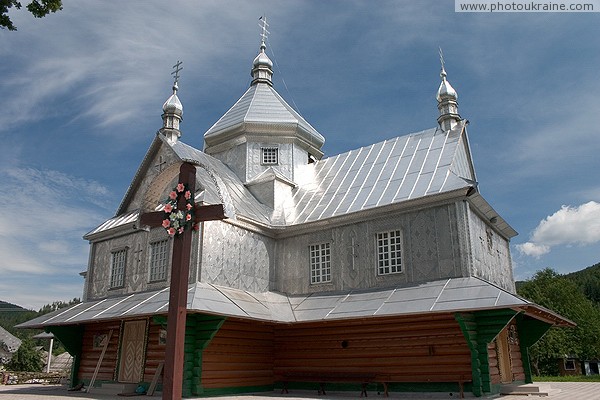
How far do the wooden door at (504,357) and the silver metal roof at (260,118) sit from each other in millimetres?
10224

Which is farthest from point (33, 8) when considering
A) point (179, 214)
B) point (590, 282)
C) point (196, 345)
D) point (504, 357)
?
point (590, 282)

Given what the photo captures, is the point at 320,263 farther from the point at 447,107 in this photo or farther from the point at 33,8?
the point at 33,8

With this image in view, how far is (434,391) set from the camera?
12.4 m

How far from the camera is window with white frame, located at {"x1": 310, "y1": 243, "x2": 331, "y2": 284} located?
15469 mm

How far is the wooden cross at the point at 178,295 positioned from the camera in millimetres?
7043

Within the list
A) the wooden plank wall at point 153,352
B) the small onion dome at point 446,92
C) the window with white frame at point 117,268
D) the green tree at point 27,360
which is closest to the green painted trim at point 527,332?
the small onion dome at point 446,92

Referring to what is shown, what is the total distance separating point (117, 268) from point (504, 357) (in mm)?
12308

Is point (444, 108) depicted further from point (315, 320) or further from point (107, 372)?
point (107, 372)

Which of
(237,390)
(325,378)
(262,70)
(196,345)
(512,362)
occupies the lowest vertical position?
(237,390)

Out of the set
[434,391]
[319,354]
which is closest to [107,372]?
[319,354]

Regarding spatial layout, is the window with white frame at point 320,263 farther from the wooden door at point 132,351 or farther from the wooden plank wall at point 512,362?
the wooden door at point 132,351

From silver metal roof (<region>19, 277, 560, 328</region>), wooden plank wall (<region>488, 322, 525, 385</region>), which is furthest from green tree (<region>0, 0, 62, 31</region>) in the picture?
wooden plank wall (<region>488, 322, 525, 385</region>)

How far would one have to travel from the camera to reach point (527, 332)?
1559 cm

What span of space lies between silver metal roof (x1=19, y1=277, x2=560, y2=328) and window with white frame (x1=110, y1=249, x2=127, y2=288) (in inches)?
27.0
